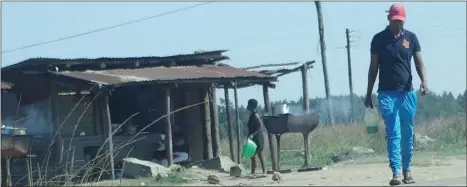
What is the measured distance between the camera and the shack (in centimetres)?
1808

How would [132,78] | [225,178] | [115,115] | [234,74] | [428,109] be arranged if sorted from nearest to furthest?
[225,178]
[132,78]
[234,74]
[115,115]
[428,109]

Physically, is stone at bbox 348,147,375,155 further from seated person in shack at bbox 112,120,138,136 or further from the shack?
seated person in shack at bbox 112,120,138,136

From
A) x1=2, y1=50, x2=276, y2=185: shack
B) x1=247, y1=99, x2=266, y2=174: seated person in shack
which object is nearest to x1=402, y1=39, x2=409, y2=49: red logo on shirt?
x1=247, y1=99, x2=266, y2=174: seated person in shack

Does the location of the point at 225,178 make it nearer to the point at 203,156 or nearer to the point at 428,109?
the point at 203,156

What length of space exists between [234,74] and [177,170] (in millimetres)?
3668

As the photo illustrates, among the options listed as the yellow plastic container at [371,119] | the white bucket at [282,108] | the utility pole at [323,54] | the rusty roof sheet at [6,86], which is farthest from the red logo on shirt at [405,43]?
the utility pole at [323,54]

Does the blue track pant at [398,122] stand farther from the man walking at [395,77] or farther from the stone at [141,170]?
the stone at [141,170]

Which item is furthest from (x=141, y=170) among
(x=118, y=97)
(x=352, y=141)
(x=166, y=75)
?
(x=352, y=141)

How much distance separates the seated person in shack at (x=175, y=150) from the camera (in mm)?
19797

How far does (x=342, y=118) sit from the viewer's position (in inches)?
1528

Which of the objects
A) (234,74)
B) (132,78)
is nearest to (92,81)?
(132,78)

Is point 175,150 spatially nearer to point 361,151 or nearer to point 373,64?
point 361,151

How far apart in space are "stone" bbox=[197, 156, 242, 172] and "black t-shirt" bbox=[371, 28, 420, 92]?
10843 mm

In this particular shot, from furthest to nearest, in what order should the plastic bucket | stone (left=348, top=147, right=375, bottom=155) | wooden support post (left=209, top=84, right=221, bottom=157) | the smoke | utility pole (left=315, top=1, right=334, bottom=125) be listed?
1. the smoke
2. utility pole (left=315, top=1, right=334, bottom=125)
3. wooden support post (left=209, top=84, right=221, bottom=157)
4. stone (left=348, top=147, right=375, bottom=155)
5. the plastic bucket
